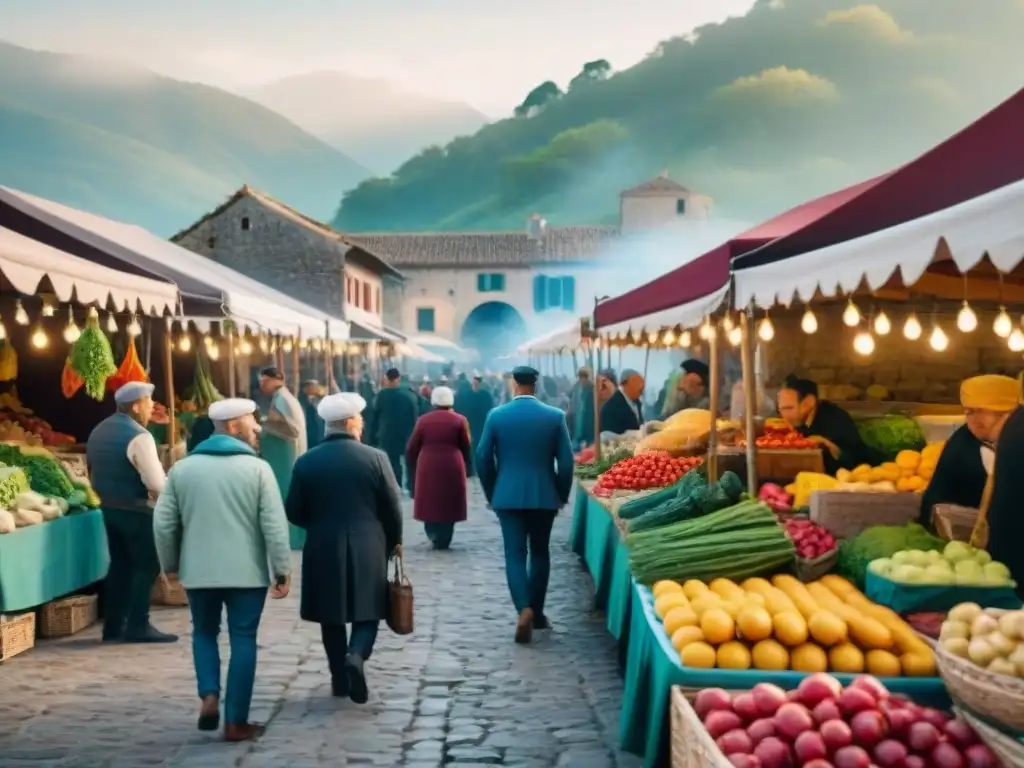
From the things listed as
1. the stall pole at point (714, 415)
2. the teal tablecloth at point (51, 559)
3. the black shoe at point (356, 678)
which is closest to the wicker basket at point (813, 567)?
the stall pole at point (714, 415)

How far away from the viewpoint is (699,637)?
176 inches

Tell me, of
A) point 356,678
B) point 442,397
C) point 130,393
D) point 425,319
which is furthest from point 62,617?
point 425,319

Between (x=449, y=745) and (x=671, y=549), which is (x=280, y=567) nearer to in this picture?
(x=449, y=745)

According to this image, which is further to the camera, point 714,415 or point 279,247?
point 279,247

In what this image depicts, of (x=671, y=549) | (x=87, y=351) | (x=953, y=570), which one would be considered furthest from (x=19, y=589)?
(x=953, y=570)

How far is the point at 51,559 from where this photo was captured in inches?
307

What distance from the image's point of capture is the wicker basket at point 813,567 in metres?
5.60

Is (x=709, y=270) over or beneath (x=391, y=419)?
over

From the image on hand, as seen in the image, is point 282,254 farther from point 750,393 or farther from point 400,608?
point 400,608

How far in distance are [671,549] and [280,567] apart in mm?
1956

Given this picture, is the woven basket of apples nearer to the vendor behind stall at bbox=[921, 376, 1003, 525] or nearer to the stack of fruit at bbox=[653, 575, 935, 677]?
the stack of fruit at bbox=[653, 575, 935, 677]

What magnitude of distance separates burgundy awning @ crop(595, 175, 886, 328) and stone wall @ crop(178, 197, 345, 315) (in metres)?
28.3

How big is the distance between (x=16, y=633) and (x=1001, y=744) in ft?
20.4

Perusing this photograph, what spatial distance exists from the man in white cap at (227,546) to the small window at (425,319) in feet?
169
